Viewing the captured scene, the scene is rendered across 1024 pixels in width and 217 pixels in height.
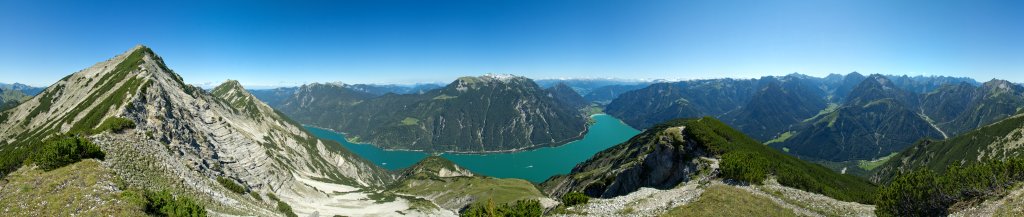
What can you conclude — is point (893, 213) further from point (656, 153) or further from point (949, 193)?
point (656, 153)

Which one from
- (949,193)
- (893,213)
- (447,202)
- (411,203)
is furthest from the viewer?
(447,202)

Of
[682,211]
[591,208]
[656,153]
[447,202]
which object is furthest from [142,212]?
[447,202]

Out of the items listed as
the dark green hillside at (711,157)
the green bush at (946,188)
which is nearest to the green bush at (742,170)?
the dark green hillside at (711,157)

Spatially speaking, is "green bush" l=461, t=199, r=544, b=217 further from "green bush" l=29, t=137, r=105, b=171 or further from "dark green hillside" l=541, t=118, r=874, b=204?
"green bush" l=29, t=137, r=105, b=171

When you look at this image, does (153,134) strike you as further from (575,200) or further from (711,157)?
(711,157)

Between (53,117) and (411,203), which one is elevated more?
(53,117)
